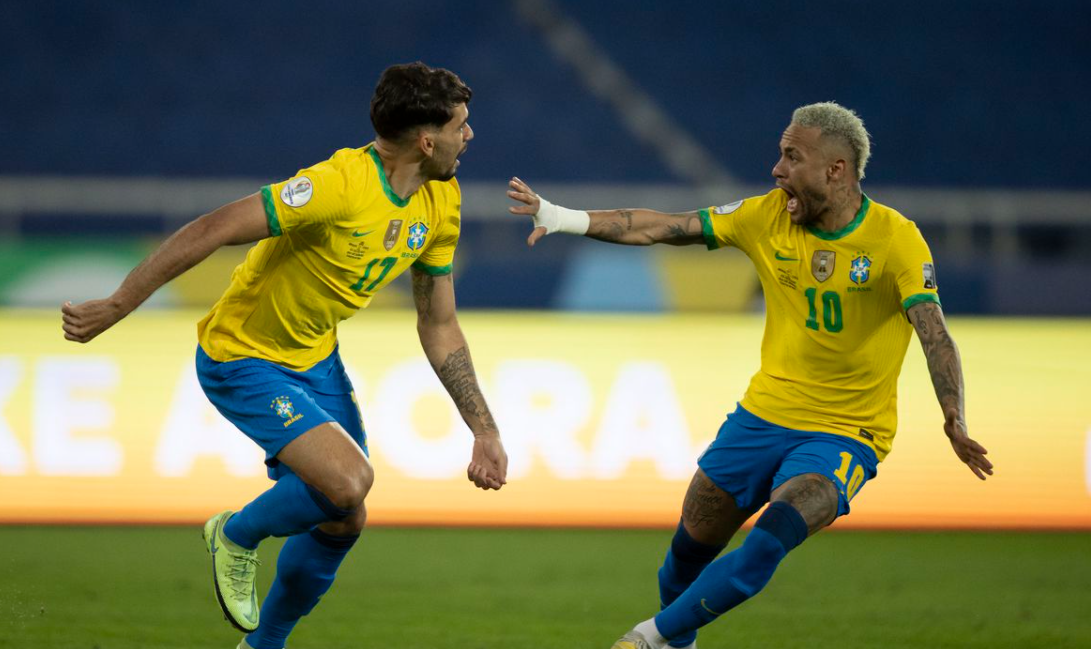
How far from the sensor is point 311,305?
4.94 meters

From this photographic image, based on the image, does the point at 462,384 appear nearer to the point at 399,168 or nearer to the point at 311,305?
the point at 311,305

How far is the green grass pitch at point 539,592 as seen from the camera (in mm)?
5805

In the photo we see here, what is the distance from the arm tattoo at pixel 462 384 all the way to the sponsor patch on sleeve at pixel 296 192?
94 centimetres

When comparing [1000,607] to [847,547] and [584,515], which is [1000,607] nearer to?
[847,547]

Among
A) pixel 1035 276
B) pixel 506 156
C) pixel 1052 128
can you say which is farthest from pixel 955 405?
pixel 1052 128

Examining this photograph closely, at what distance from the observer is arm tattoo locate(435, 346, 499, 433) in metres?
5.26

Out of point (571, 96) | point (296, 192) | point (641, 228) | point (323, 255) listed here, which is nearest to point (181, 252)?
point (296, 192)

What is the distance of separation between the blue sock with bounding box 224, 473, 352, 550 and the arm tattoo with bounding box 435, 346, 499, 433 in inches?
25.7

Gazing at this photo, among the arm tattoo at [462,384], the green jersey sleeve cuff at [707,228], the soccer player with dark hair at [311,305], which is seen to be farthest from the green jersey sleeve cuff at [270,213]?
the green jersey sleeve cuff at [707,228]

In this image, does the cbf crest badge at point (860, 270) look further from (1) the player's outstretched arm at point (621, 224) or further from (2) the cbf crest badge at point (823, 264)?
(1) the player's outstretched arm at point (621, 224)

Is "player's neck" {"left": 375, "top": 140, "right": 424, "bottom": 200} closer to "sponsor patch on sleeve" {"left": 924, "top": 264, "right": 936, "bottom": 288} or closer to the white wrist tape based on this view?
the white wrist tape

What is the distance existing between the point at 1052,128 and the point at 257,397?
47.2 ft

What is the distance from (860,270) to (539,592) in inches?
101

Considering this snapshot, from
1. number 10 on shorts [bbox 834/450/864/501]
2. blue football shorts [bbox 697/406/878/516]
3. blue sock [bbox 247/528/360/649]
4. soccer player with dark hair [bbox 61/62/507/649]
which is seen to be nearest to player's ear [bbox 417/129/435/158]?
soccer player with dark hair [bbox 61/62/507/649]
